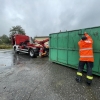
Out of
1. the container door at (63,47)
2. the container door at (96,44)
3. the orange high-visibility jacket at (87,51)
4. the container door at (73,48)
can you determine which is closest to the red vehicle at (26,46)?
the container door at (63,47)

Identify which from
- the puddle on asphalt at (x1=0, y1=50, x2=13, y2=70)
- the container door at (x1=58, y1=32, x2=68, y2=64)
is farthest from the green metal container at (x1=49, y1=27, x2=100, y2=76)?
the puddle on asphalt at (x1=0, y1=50, x2=13, y2=70)

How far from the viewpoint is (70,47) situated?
527 cm

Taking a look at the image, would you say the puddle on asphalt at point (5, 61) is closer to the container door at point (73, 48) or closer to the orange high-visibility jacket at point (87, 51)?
Answer: the container door at point (73, 48)

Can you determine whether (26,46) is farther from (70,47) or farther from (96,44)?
(96,44)

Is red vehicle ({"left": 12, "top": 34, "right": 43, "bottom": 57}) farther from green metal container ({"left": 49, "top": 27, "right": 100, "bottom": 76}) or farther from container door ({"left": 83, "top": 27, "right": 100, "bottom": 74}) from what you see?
container door ({"left": 83, "top": 27, "right": 100, "bottom": 74})

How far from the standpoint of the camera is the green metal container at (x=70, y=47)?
4.09 meters

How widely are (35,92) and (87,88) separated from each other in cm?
183

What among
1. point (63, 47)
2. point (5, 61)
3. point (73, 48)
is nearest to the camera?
point (73, 48)

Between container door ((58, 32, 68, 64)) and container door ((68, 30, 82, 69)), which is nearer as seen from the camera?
container door ((68, 30, 82, 69))

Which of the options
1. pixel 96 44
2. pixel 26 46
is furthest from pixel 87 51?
pixel 26 46

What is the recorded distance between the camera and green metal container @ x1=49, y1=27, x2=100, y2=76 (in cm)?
409

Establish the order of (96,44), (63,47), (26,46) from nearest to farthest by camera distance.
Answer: (96,44), (63,47), (26,46)

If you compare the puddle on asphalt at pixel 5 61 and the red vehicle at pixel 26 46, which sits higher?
the red vehicle at pixel 26 46

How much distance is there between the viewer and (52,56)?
22.7 ft
